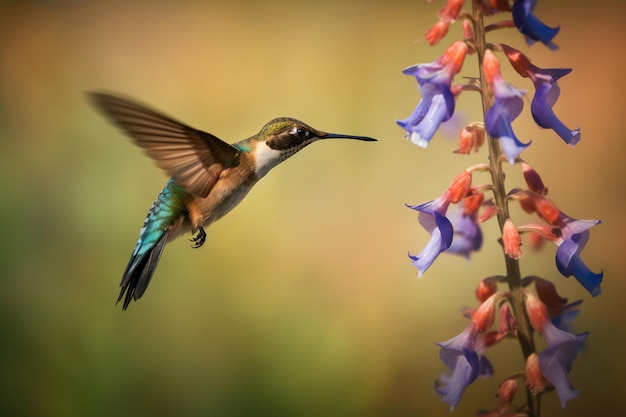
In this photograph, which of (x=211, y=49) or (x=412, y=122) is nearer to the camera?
(x=412, y=122)

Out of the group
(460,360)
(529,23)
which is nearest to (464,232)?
(460,360)

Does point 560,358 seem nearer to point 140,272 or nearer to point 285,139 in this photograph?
point 285,139

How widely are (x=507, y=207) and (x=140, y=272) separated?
0.94 metres

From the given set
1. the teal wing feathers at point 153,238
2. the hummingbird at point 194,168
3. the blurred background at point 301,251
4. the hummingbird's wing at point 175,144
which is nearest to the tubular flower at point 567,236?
the hummingbird at point 194,168

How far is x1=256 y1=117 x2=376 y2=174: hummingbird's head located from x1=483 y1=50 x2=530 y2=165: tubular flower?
61 cm

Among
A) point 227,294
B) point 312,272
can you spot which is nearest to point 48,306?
point 227,294

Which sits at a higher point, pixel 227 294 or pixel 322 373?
pixel 227 294

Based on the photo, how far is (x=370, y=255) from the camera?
2.97 m

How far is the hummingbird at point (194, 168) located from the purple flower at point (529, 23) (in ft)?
1.71

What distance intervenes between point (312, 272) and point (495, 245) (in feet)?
2.53

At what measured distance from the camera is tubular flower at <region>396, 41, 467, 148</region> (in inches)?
44.0

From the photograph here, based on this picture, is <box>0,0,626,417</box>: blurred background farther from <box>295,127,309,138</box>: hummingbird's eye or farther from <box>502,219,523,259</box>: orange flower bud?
<box>502,219,523,259</box>: orange flower bud

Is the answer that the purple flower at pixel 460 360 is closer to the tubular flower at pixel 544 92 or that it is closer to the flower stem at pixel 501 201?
the flower stem at pixel 501 201

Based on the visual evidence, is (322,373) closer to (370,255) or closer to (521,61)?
(370,255)
